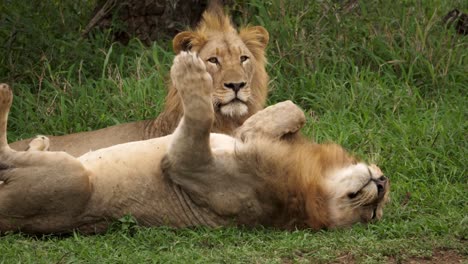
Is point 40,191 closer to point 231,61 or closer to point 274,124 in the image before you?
point 274,124

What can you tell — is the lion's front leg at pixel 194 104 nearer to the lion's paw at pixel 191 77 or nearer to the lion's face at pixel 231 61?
the lion's paw at pixel 191 77

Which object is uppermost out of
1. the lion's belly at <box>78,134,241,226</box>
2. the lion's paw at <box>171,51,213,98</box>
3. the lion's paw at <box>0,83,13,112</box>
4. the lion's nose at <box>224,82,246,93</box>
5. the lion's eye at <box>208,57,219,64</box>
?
the lion's paw at <box>171,51,213,98</box>

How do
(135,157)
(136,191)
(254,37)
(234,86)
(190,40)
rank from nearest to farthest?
1. (136,191)
2. (135,157)
3. (234,86)
4. (190,40)
5. (254,37)

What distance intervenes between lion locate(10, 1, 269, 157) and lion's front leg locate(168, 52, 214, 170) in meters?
1.37

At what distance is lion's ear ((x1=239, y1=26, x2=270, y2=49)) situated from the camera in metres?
6.55

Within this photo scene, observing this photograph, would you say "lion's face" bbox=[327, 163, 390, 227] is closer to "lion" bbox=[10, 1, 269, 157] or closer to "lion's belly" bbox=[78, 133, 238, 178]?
"lion's belly" bbox=[78, 133, 238, 178]

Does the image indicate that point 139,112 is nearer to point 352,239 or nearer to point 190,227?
point 190,227

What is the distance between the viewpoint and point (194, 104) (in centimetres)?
456

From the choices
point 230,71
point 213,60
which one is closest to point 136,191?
point 230,71

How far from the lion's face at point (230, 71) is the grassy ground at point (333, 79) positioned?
581 millimetres

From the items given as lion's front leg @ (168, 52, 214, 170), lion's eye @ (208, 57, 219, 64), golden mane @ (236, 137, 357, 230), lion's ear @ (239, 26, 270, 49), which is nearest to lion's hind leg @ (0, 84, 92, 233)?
lion's front leg @ (168, 52, 214, 170)

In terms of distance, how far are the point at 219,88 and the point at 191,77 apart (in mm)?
1523

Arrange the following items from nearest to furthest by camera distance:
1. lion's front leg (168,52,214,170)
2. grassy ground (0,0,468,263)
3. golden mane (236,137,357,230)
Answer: lion's front leg (168,52,214,170) → golden mane (236,137,357,230) → grassy ground (0,0,468,263)

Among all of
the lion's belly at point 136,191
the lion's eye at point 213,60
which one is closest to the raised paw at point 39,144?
the lion's belly at point 136,191
